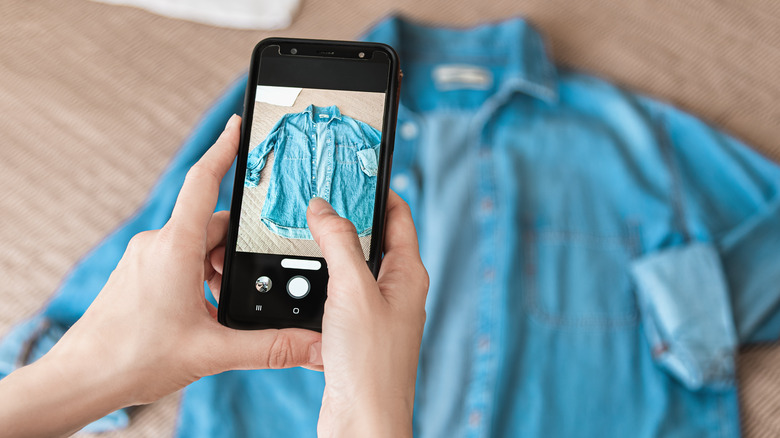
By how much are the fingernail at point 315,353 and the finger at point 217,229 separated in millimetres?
95

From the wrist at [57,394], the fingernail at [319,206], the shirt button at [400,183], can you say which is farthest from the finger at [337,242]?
the shirt button at [400,183]

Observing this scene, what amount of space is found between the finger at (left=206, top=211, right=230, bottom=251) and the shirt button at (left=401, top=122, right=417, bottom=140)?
31cm

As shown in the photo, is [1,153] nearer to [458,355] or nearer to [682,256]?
[458,355]

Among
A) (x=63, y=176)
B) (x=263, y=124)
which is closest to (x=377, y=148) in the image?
(x=263, y=124)

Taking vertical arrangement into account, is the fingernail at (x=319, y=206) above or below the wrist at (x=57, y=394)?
above

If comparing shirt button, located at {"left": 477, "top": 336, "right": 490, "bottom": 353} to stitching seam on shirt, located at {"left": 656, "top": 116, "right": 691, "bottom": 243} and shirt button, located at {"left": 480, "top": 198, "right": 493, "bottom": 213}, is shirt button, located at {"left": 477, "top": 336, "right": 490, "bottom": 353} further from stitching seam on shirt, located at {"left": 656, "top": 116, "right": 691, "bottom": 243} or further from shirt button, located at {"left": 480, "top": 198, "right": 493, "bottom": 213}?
stitching seam on shirt, located at {"left": 656, "top": 116, "right": 691, "bottom": 243}

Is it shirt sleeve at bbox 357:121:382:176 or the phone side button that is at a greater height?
shirt sleeve at bbox 357:121:382:176

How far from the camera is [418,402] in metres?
0.55

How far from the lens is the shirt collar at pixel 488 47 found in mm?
621

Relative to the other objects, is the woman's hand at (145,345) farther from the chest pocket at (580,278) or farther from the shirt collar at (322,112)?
the chest pocket at (580,278)

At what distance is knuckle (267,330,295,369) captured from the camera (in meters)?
0.32

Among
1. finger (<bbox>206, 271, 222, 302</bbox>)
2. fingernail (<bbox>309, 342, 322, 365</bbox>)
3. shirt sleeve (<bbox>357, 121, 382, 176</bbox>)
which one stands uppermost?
shirt sleeve (<bbox>357, 121, 382, 176</bbox>)

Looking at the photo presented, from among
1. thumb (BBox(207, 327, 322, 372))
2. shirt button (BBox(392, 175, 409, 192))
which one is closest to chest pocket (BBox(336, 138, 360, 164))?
thumb (BBox(207, 327, 322, 372))

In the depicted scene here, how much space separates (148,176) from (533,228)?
17.4 inches
